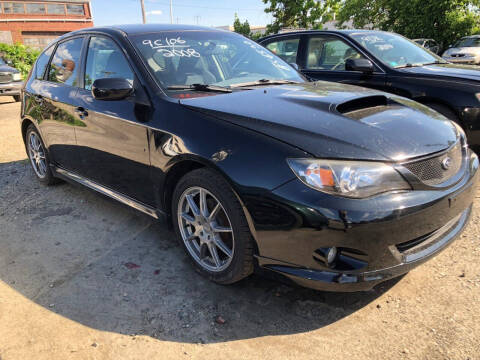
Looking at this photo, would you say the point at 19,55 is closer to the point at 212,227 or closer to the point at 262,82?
the point at 262,82

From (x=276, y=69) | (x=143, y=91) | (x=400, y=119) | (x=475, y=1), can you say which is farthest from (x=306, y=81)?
(x=475, y=1)

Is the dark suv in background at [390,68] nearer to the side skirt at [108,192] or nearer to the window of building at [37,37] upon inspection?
the side skirt at [108,192]

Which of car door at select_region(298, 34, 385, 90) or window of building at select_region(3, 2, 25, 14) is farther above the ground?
window of building at select_region(3, 2, 25, 14)

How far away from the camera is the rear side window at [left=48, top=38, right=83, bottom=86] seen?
11.8 ft

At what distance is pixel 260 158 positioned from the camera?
2051 mm

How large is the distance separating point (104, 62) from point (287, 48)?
3.37 metres

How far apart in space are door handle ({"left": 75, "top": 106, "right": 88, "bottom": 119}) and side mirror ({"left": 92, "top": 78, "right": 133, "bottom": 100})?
559 mm

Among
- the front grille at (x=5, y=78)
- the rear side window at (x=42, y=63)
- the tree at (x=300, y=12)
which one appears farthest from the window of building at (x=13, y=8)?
the rear side window at (x=42, y=63)

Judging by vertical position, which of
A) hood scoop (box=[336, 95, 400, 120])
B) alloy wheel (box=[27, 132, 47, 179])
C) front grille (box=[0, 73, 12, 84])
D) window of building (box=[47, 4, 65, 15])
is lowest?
front grille (box=[0, 73, 12, 84])

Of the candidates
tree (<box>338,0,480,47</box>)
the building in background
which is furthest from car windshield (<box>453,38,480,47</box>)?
the building in background

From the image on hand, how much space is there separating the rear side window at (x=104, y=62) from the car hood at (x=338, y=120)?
74 centimetres

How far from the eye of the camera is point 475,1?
18.3m

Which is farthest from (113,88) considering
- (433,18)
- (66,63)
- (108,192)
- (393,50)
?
(433,18)

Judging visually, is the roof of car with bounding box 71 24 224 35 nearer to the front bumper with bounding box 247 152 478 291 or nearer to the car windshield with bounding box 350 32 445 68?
the front bumper with bounding box 247 152 478 291
